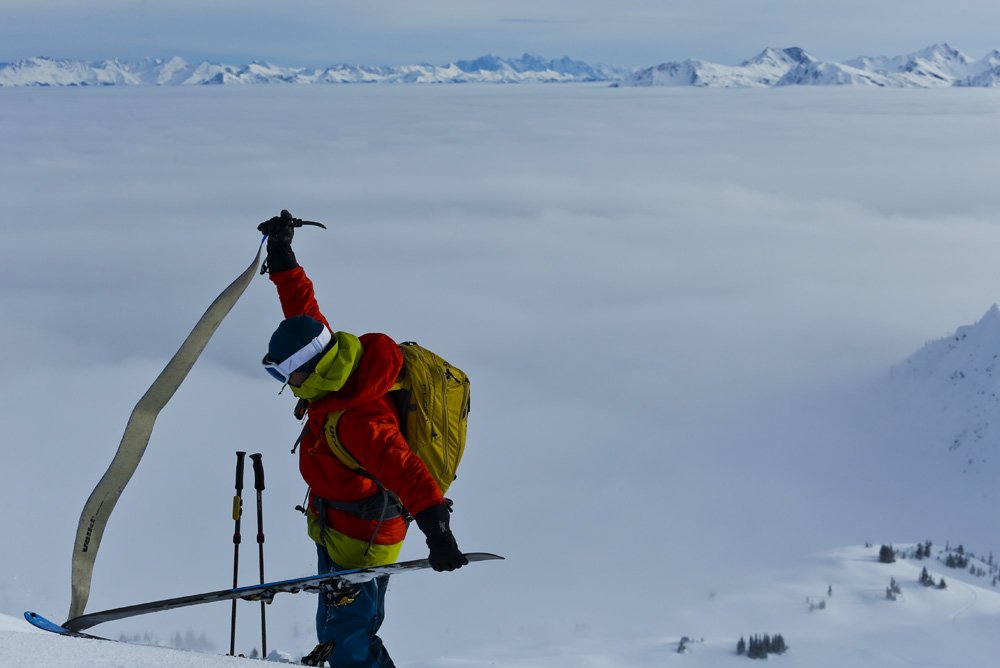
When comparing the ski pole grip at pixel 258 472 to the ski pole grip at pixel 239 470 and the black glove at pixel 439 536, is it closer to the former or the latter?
the ski pole grip at pixel 239 470

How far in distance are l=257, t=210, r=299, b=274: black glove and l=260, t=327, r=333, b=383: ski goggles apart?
1288 millimetres

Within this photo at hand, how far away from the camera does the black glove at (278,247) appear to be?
4.89 meters

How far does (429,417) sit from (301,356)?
722mm

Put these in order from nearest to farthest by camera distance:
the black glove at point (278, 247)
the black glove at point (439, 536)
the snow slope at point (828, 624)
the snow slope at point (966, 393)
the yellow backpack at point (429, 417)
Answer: the black glove at point (439, 536)
the yellow backpack at point (429, 417)
the black glove at point (278, 247)
the snow slope at point (828, 624)
the snow slope at point (966, 393)

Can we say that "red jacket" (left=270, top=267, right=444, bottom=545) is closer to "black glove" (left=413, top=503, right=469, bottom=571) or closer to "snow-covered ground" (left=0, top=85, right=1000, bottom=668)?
"black glove" (left=413, top=503, right=469, bottom=571)

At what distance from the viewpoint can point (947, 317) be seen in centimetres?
17212

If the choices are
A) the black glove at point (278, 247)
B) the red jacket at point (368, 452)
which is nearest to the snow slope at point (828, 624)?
the red jacket at point (368, 452)

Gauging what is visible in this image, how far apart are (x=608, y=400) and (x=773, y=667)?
A: 356 feet

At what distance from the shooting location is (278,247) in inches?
193

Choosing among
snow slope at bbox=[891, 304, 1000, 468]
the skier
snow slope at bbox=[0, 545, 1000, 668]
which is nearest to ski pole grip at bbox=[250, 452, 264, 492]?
the skier

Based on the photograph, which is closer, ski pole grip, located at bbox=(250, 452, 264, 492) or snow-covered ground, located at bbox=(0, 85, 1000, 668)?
ski pole grip, located at bbox=(250, 452, 264, 492)

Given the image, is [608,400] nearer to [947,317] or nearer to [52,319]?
[947,317]

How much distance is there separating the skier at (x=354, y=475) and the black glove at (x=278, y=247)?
99 cm

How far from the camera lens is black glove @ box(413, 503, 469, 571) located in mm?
3412
